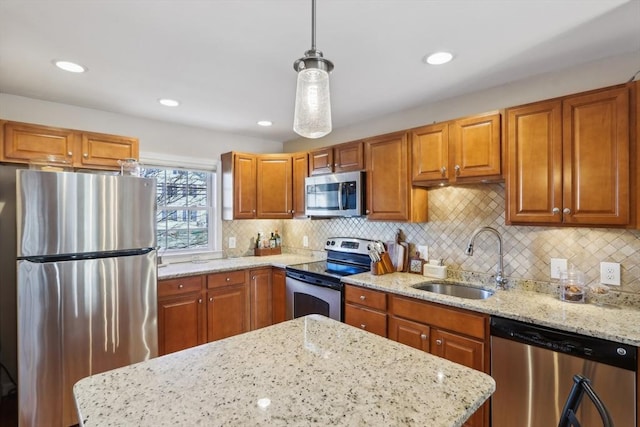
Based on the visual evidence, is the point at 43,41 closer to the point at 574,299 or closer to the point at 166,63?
the point at 166,63

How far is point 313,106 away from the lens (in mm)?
1113

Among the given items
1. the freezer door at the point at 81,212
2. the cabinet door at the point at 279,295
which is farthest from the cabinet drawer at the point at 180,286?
the cabinet door at the point at 279,295

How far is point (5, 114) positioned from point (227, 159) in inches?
72.7

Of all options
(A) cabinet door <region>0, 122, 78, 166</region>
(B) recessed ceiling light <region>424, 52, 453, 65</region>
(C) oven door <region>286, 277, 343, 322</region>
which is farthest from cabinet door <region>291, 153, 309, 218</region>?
(A) cabinet door <region>0, 122, 78, 166</region>

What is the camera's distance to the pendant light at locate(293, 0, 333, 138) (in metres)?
1.10

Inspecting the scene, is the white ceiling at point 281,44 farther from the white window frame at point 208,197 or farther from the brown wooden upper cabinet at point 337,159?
the white window frame at point 208,197

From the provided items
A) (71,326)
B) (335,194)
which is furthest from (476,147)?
(71,326)

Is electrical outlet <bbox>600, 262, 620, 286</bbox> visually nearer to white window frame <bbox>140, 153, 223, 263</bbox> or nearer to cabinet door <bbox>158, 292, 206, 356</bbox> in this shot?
cabinet door <bbox>158, 292, 206, 356</bbox>

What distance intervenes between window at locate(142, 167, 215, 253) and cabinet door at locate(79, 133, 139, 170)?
1.64 feet

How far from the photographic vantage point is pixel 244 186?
3619 mm

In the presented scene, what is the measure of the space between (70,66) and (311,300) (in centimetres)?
254

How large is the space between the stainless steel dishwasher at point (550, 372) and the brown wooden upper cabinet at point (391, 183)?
1.13 meters

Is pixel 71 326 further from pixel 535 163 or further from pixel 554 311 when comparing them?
pixel 535 163

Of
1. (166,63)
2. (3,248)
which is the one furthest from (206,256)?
(166,63)
